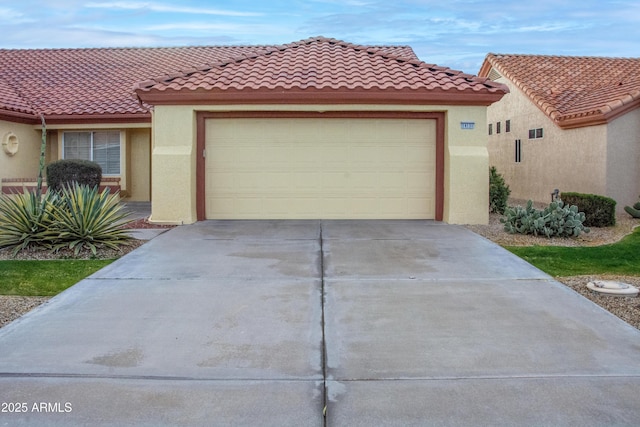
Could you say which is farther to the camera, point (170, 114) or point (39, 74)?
point (39, 74)

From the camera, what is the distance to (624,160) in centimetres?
1698

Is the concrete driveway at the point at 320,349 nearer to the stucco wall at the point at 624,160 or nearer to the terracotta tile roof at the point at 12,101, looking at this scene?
the stucco wall at the point at 624,160

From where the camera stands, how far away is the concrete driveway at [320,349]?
Answer: 4.46 meters

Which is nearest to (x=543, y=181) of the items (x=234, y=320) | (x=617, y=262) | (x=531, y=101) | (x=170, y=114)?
(x=531, y=101)

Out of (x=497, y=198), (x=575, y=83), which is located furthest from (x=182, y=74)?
(x=575, y=83)

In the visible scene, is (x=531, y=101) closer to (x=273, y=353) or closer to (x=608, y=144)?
(x=608, y=144)

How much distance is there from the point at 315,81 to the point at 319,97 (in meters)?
0.43

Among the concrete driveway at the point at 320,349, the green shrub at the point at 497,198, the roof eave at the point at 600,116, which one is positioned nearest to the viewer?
the concrete driveway at the point at 320,349

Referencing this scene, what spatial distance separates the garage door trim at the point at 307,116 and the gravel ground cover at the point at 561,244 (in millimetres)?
1195

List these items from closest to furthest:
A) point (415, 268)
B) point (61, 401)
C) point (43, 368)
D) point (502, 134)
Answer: point (61, 401)
point (43, 368)
point (415, 268)
point (502, 134)

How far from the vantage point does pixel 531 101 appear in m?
21.6

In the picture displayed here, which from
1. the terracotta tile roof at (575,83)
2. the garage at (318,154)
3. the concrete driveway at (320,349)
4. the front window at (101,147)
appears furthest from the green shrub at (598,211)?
the front window at (101,147)

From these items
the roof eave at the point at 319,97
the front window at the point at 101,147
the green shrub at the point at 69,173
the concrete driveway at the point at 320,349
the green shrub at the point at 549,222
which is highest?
the roof eave at the point at 319,97

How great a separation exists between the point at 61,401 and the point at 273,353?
177 cm
